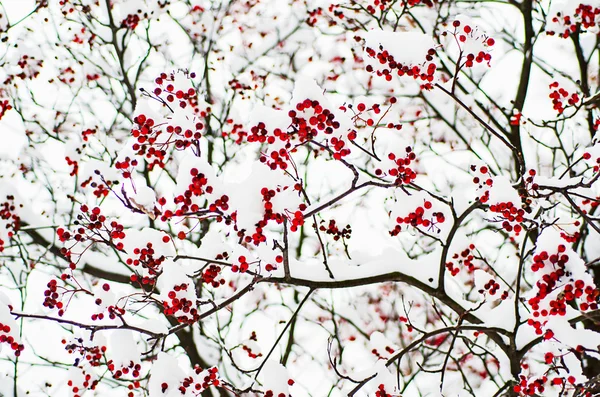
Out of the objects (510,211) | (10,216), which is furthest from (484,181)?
(10,216)

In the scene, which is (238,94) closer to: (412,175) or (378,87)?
(378,87)

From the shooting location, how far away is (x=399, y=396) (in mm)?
3479

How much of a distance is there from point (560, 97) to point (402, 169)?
5.33 feet

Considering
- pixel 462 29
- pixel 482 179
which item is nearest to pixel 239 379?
pixel 482 179

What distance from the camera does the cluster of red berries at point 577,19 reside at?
14.3ft

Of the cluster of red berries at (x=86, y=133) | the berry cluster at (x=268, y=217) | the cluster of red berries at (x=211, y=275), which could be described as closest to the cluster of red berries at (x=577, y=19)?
the berry cluster at (x=268, y=217)

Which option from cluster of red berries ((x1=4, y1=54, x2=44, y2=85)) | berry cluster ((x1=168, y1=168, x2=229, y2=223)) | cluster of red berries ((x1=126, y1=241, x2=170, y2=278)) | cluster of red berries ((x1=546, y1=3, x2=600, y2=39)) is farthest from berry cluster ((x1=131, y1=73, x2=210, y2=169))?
cluster of red berries ((x1=4, y1=54, x2=44, y2=85))

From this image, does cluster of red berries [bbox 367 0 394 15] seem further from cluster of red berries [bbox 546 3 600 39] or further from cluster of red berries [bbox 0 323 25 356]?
cluster of red berries [bbox 0 323 25 356]

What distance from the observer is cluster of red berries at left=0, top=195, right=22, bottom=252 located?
5484 millimetres

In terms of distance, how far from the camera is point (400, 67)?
3.09m

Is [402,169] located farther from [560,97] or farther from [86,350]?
[86,350]

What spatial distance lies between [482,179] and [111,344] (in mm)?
2592

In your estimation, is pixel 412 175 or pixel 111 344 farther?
pixel 111 344

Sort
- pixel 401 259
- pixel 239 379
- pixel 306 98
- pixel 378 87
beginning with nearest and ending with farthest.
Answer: pixel 306 98 → pixel 401 259 → pixel 239 379 → pixel 378 87
